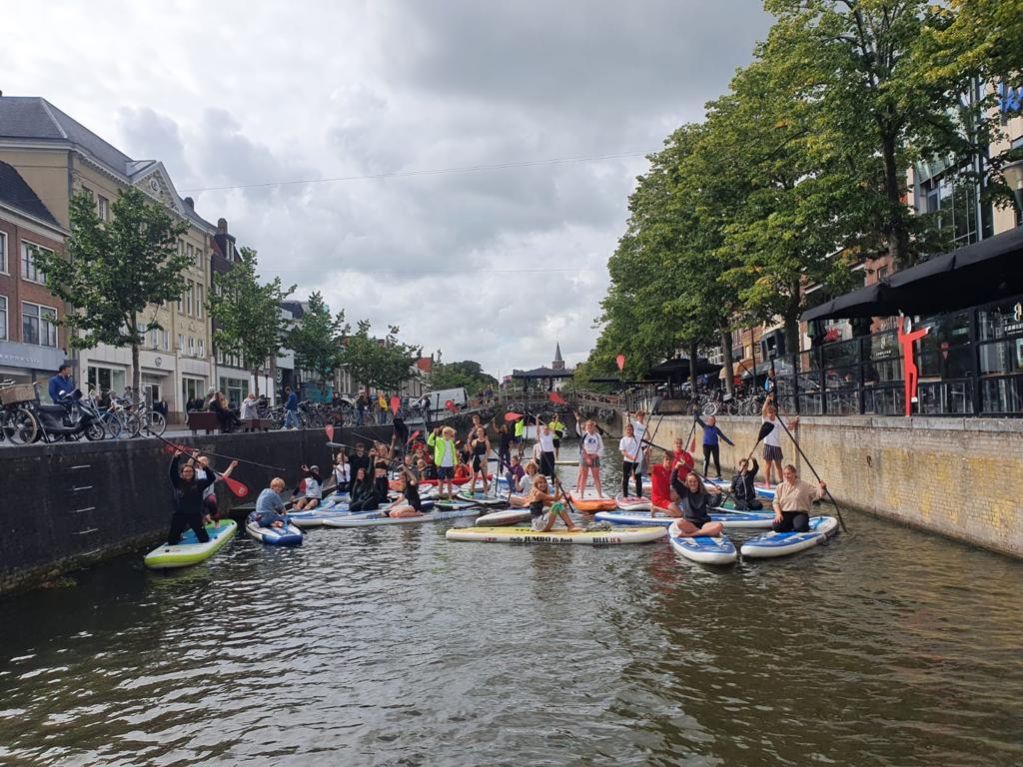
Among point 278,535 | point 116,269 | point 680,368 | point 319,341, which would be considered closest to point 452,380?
point 319,341

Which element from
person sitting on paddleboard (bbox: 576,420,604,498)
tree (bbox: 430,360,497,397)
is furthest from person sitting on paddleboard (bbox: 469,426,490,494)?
tree (bbox: 430,360,497,397)

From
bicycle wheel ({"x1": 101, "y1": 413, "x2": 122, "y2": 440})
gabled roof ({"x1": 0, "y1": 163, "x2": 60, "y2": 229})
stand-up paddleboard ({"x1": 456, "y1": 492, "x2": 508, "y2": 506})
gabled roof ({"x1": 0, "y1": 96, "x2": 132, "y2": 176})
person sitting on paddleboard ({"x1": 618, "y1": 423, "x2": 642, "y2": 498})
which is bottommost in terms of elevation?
stand-up paddleboard ({"x1": 456, "y1": 492, "x2": 508, "y2": 506})

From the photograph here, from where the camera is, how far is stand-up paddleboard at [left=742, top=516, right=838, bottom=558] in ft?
40.8

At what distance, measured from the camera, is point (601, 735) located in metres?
6.39

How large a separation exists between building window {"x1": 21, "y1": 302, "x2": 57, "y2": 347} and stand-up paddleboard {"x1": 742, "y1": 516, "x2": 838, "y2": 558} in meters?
30.2

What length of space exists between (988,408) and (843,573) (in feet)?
11.6

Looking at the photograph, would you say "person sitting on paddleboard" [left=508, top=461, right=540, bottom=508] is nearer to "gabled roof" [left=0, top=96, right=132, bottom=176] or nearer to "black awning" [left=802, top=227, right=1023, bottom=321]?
"black awning" [left=802, top=227, right=1023, bottom=321]

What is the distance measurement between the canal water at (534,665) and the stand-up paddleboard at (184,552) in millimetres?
410

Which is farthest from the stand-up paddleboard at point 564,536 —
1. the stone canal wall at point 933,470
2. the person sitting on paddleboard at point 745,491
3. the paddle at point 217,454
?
the paddle at point 217,454

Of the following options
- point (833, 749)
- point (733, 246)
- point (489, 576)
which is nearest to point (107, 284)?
point (489, 576)

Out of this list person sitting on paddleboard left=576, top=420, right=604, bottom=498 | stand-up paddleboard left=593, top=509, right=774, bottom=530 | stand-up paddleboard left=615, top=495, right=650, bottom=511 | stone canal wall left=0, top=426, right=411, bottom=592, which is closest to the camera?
stone canal wall left=0, top=426, right=411, bottom=592

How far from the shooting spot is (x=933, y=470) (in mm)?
13234

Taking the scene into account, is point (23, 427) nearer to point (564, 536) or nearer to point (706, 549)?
point (564, 536)

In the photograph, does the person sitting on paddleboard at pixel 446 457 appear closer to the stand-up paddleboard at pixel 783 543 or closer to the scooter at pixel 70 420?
the scooter at pixel 70 420
